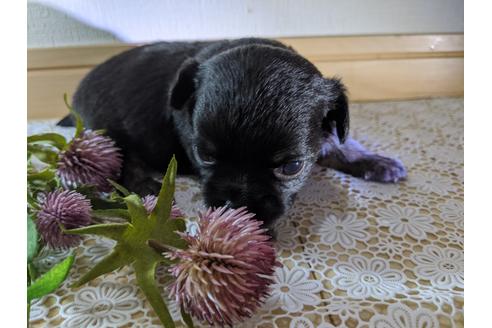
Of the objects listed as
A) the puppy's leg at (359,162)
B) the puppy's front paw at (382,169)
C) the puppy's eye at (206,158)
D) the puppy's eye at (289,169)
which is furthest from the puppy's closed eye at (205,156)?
the puppy's front paw at (382,169)

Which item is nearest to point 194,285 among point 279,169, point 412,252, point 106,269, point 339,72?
point 106,269

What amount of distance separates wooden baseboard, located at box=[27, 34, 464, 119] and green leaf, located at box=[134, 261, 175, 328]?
44.1 inches

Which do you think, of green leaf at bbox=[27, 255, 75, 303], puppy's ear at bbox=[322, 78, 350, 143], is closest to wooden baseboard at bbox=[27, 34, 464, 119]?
puppy's ear at bbox=[322, 78, 350, 143]

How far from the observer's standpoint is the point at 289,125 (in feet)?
2.80

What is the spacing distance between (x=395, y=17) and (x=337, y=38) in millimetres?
235

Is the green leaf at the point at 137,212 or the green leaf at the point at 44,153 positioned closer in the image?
the green leaf at the point at 137,212

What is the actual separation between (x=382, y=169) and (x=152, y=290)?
2.59 ft

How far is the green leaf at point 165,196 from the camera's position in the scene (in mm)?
650

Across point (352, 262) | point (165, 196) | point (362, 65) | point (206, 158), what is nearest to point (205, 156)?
point (206, 158)

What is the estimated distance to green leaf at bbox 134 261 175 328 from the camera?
62 centimetres

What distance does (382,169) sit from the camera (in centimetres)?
120

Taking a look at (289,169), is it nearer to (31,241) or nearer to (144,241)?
(144,241)

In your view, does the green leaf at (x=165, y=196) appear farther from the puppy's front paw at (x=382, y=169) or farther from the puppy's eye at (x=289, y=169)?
the puppy's front paw at (x=382, y=169)

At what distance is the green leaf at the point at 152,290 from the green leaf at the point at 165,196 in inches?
2.9
